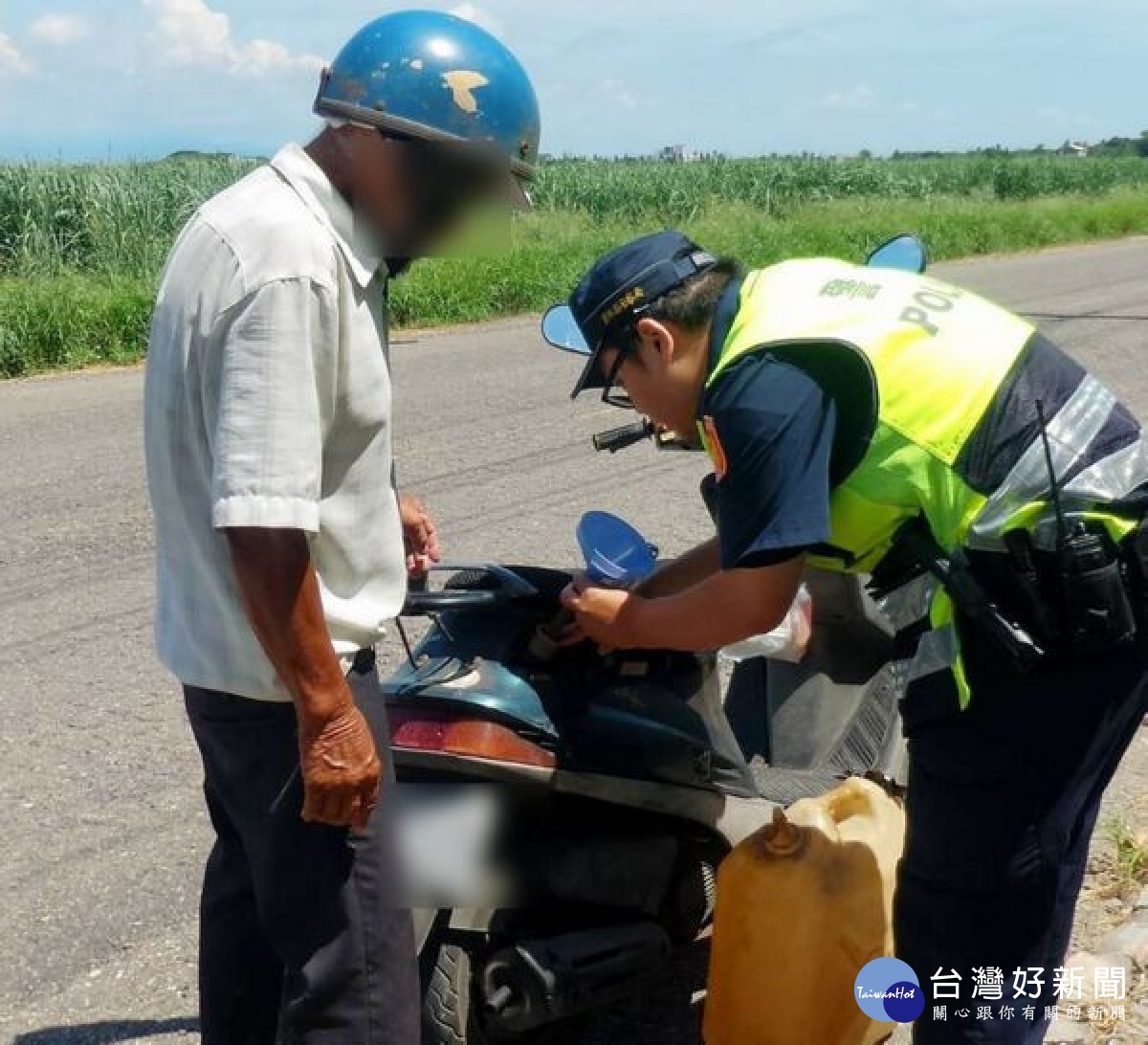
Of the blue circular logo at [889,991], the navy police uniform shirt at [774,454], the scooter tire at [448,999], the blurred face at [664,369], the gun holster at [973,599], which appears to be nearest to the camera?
the navy police uniform shirt at [774,454]

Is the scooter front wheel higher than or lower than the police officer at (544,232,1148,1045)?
lower

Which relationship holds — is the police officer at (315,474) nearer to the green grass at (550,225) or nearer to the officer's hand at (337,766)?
the officer's hand at (337,766)

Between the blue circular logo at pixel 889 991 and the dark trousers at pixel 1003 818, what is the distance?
3 cm

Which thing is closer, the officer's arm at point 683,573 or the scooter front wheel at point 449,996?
the scooter front wheel at point 449,996

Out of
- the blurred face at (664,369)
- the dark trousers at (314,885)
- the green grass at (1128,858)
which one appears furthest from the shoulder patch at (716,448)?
the green grass at (1128,858)

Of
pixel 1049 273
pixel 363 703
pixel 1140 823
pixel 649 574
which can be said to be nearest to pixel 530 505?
pixel 1140 823

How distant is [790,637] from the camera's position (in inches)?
135

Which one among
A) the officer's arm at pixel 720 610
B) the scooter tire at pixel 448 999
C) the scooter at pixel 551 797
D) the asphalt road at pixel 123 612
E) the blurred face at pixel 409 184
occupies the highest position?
the blurred face at pixel 409 184

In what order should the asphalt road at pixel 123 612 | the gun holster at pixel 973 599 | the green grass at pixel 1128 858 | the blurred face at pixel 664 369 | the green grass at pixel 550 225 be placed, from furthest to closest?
the green grass at pixel 550 225 → the green grass at pixel 1128 858 → the asphalt road at pixel 123 612 → the blurred face at pixel 664 369 → the gun holster at pixel 973 599

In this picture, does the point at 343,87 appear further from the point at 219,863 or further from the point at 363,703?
the point at 219,863

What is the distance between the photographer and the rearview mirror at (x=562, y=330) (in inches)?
111

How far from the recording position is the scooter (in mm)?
2703

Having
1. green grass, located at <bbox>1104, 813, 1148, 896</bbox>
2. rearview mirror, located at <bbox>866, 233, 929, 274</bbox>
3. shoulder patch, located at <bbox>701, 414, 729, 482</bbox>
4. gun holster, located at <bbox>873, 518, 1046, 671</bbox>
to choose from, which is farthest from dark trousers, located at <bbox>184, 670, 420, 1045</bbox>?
green grass, located at <bbox>1104, 813, 1148, 896</bbox>

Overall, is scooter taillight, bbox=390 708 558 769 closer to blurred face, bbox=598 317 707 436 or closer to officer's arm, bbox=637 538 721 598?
officer's arm, bbox=637 538 721 598
